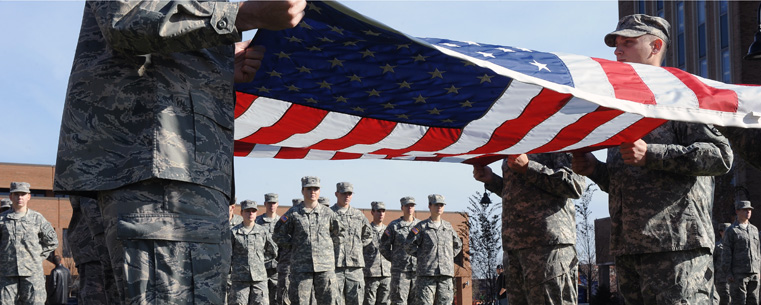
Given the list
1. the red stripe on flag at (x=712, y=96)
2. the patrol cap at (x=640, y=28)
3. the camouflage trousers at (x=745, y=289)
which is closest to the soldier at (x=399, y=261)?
the camouflage trousers at (x=745, y=289)

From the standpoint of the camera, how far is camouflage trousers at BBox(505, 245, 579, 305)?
21.7 feet

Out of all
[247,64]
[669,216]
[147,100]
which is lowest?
[669,216]

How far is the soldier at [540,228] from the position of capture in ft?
21.6

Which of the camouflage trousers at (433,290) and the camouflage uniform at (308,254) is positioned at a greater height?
the camouflage uniform at (308,254)

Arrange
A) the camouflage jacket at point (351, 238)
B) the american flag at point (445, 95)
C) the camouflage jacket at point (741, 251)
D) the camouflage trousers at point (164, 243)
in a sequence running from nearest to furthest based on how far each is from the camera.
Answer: the camouflage trousers at point (164, 243) → the american flag at point (445, 95) → the camouflage jacket at point (351, 238) → the camouflage jacket at point (741, 251)

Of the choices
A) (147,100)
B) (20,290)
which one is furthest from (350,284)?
A: (147,100)

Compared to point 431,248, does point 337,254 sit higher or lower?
lower

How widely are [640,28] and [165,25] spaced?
12.4 ft

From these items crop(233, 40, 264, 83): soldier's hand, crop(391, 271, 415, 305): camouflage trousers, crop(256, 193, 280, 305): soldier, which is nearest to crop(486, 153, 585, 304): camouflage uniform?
crop(233, 40, 264, 83): soldier's hand

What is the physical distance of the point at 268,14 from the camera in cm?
287

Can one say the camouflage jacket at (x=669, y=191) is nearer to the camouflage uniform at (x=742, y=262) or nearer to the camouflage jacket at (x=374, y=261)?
the camouflage uniform at (x=742, y=262)

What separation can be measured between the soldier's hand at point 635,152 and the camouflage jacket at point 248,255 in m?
11.0

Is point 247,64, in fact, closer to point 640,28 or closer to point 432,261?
point 640,28

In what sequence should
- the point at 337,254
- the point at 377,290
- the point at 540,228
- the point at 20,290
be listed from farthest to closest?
1. the point at 377,290
2. the point at 337,254
3. the point at 20,290
4. the point at 540,228
